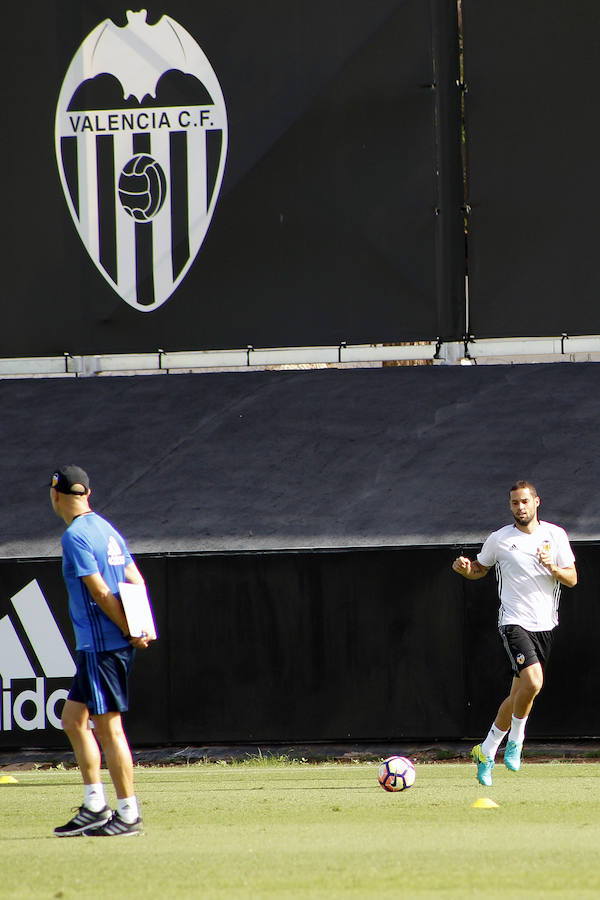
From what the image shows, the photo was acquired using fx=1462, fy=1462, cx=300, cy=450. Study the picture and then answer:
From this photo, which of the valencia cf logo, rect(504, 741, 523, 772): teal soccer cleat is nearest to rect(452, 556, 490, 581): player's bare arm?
rect(504, 741, 523, 772): teal soccer cleat

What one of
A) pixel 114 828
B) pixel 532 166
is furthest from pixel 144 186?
pixel 114 828

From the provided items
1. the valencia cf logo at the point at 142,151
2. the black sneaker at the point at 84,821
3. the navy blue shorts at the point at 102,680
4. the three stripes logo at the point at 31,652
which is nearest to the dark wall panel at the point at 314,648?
the three stripes logo at the point at 31,652

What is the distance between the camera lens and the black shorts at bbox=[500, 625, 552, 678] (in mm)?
10312

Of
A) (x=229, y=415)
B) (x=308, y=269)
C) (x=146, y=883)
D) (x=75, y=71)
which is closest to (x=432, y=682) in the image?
(x=229, y=415)

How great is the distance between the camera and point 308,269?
17.6m

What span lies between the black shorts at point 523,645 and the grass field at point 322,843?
87cm

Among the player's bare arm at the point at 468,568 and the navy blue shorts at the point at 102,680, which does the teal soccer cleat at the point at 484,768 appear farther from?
the navy blue shorts at the point at 102,680

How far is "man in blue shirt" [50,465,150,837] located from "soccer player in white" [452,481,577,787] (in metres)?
3.58

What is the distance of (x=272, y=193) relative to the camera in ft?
58.4

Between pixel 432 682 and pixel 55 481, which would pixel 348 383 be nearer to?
pixel 432 682

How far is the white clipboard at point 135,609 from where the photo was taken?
23.8ft

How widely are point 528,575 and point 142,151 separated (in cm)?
951

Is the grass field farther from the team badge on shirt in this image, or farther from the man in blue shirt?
the team badge on shirt

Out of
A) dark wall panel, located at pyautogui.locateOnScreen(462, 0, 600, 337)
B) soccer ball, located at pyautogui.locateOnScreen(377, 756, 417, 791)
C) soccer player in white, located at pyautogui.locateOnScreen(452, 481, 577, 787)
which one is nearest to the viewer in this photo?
soccer ball, located at pyautogui.locateOnScreen(377, 756, 417, 791)
